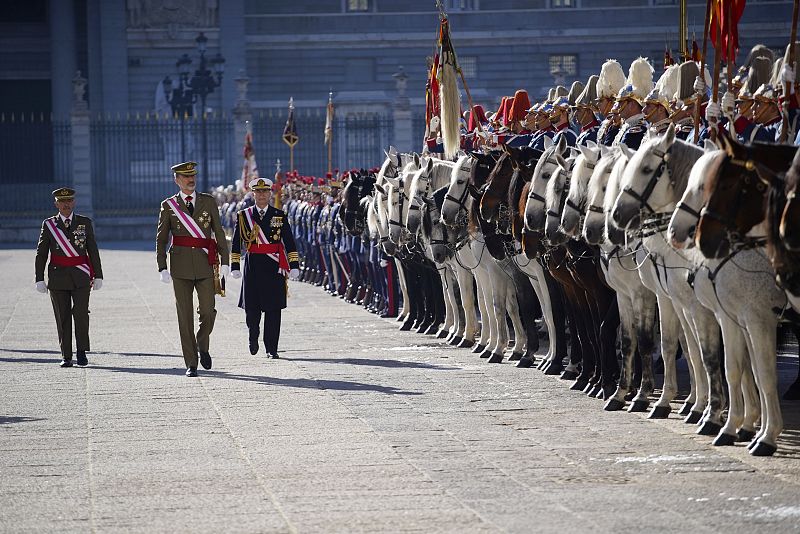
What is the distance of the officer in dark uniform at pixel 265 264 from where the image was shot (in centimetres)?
1567

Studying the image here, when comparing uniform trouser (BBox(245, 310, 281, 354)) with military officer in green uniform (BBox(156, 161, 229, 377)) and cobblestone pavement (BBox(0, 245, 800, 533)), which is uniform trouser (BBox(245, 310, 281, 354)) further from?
military officer in green uniform (BBox(156, 161, 229, 377))

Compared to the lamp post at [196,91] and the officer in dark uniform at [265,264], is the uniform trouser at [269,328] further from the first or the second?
the lamp post at [196,91]

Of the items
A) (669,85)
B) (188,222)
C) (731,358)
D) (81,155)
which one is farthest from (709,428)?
(81,155)

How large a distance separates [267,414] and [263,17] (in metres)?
51.2

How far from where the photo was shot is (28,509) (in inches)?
328

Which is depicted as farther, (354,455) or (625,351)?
(625,351)

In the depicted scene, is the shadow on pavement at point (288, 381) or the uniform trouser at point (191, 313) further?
the uniform trouser at point (191, 313)

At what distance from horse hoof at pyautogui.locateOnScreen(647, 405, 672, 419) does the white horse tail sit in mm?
7882

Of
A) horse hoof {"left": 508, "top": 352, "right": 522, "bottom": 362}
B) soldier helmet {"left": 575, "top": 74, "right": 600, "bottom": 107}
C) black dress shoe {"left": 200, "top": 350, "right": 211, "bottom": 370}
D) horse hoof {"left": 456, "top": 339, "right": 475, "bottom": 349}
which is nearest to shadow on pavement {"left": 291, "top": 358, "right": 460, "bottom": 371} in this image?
horse hoof {"left": 508, "top": 352, "right": 522, "bottom": 362}

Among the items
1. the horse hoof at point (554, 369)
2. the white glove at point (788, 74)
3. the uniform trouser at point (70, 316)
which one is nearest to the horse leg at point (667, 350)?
the white glove at point (788, 74)

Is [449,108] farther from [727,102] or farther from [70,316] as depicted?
[727,102]

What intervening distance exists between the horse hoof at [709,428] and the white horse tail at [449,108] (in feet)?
28.5

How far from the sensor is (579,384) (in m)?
13.0

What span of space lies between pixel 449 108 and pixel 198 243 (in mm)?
5283
